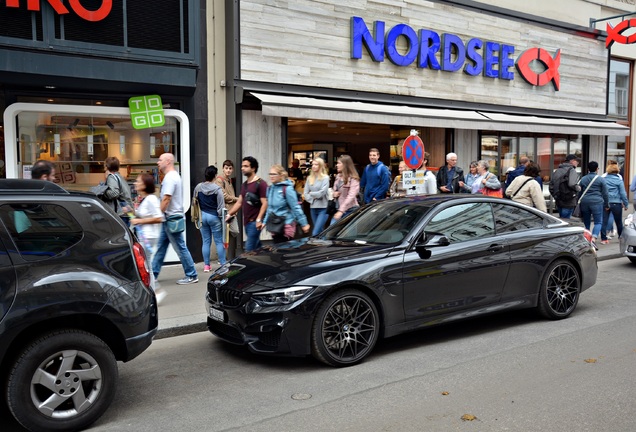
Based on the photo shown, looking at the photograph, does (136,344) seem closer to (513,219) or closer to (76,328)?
(76,328)

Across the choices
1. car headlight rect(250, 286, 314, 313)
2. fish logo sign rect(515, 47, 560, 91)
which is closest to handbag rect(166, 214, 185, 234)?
car headlight rect(250, 286, 314, 313)

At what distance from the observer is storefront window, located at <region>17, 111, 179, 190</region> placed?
9328mm

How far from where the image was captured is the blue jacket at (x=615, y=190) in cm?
1260

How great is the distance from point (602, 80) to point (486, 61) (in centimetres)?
526

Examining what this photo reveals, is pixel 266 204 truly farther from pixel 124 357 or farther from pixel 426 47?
pixel 426 47

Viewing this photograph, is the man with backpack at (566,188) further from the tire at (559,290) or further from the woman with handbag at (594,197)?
the tire at (559,290)

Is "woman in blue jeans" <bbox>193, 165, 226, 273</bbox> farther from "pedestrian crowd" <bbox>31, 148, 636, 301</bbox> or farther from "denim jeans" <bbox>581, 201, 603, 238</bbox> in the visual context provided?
"denim jeans" <bbox>581, 201, 603, 238</bbox>

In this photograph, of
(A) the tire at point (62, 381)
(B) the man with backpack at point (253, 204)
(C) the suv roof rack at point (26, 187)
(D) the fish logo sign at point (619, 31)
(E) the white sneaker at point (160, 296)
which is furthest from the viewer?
(D) the fish logo sign at point (619, 31)

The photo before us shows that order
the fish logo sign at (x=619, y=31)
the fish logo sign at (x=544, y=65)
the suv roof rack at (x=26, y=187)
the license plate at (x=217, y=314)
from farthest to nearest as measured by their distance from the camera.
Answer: the fish logo sign at (x=619, y=31)
the fish logo sign at (x=544, y=65)
the license plate at (x=217, y=314)
the suv roof rack at (x=26, y=187)

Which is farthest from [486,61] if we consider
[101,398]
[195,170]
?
[101,398]

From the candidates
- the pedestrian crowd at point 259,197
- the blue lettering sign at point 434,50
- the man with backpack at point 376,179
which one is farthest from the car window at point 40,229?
the blue lettering sign at point 434,50

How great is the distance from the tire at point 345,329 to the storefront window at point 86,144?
6.16 metres

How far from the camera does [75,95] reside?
31.4ft

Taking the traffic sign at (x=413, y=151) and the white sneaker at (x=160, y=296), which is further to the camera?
the traffic sign at (x=413, y=151)
